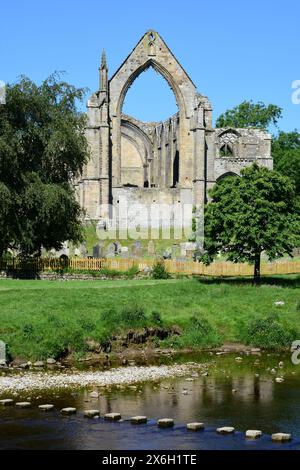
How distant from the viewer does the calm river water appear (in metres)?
19.4

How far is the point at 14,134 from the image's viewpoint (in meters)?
46.2

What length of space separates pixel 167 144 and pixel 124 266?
140 feet

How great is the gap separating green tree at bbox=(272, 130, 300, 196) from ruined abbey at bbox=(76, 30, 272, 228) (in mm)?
4740

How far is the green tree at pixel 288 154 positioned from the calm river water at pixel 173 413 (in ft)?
201

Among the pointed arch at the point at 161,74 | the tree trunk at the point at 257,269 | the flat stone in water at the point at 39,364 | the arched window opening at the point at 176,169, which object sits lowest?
the flat stone in water at the point at 39,364

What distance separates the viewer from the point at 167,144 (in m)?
91.1

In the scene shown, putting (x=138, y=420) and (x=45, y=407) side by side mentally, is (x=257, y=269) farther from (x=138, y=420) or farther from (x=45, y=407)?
(x=138, y=420)

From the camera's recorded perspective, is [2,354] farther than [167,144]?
No

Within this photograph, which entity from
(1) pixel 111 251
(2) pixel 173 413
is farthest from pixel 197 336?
(1) pixel 111 251

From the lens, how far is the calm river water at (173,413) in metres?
19.4

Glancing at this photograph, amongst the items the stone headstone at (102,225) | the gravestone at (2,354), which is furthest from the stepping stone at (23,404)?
the stone headstone at (102,225)

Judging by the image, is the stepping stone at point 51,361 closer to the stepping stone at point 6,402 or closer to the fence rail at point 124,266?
the stepping stone at point 6,402

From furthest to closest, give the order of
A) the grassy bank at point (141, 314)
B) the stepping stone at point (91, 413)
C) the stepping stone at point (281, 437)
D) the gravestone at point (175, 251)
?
1. the gravestone at point (175, 251)
2. the grassy bank at point (141, 314)
3. the stepping stone at point (91, 413)
4. the stepping stone at point (281, 437)

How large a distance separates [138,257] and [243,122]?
6446 cm
